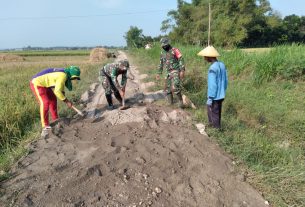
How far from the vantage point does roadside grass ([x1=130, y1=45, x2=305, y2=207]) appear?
3.54m

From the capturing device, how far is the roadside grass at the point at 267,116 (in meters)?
3.54

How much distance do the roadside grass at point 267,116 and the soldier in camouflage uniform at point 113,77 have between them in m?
1.75

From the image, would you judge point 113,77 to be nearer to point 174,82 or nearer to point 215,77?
point 174,82

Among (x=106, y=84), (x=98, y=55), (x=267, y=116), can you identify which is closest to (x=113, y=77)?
(x=106, y=84)

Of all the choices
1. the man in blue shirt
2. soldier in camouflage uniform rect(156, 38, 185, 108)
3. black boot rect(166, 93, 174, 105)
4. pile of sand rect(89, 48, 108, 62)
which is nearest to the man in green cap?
soldier in camouflage uniform rect(156, 38, 185, 108)

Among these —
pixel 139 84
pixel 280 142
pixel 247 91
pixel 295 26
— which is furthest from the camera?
pixel 295 26

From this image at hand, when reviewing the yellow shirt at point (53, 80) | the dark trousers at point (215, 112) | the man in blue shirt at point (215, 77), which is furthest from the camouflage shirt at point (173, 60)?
the yellow shirt at point (53, 80)

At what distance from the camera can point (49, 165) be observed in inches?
151

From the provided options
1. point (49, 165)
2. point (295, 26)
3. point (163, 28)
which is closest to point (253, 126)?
point (49, 165)

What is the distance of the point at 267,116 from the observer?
6.20m

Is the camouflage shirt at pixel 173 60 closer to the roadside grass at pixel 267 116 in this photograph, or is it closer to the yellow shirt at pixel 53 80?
the roadside grass at pixel 267 116

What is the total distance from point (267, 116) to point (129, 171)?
13.1ft

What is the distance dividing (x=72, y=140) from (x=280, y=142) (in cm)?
401

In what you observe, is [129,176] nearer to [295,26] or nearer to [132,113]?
[132,113]
